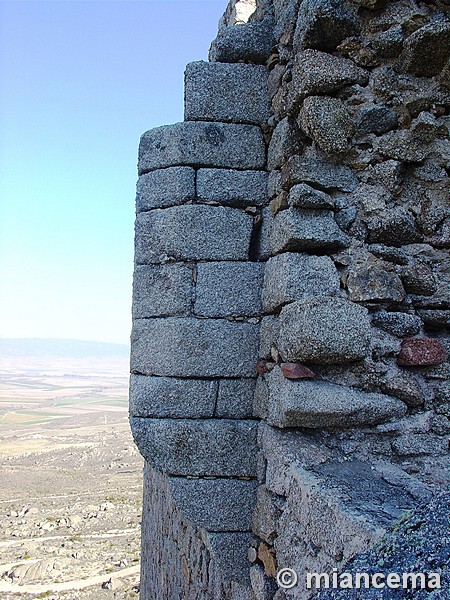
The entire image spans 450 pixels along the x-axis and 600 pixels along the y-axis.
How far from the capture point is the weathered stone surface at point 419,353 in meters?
2.82

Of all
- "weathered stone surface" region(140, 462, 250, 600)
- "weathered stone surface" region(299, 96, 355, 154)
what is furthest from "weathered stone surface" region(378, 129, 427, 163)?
"weathered stone surface" region(140, 462, 250, 600)

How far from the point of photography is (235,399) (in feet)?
10.4

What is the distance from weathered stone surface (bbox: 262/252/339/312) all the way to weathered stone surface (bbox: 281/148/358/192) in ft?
1.20

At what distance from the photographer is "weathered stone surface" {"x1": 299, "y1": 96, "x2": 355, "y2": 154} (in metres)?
2.93

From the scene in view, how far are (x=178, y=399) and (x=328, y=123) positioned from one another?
5.17 ft

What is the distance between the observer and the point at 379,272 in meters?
2.85

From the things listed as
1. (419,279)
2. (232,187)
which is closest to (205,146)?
(232,187)

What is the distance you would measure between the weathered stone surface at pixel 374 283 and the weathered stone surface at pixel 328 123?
60cm

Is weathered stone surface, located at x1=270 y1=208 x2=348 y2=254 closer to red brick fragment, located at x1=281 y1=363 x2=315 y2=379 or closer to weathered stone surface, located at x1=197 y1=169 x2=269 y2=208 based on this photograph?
weathered stone surface, located at x1=197 y1=169 x2=269 y2=208

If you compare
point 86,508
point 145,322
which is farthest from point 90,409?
point 145,322

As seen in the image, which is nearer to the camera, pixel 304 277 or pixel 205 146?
pixel 304 277

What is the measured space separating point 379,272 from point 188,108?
143cm

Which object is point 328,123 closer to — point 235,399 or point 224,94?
point 224,94

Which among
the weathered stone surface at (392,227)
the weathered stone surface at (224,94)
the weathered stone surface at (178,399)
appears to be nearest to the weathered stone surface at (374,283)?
the weathered stone surface at (392,227)
